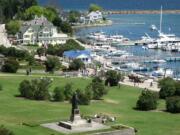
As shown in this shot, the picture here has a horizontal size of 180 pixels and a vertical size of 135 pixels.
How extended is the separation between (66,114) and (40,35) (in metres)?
68.4

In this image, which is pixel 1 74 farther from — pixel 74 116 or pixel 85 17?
pixel 85 17

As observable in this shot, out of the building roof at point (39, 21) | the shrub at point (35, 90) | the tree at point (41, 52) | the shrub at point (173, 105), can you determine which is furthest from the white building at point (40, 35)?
the shrub at point (173, 105)

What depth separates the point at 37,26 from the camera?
115 m

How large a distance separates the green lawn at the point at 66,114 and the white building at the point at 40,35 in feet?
181

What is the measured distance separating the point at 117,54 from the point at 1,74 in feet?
134

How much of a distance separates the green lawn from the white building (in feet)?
181

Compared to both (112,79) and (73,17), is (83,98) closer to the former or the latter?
(112,79)

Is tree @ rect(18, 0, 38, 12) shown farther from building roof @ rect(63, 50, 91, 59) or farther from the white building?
building roof @ rect(63, 50, 91, 59)

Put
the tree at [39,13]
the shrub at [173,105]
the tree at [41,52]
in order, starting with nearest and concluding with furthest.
→ the shrub at [173,105] < the tree at [41,52] < the tree at [39,13]

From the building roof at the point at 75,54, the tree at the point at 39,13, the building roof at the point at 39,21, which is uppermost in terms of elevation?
the tree at the point at 39,13

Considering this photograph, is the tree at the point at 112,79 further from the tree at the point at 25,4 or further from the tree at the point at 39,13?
the tree at the point at 25,4

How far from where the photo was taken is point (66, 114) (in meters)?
46.5

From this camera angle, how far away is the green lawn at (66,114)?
140 feet

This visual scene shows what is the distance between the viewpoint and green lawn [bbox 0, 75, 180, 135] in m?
42.6
